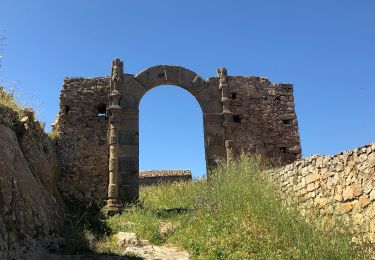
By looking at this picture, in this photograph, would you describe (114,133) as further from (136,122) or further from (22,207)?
(22,207)

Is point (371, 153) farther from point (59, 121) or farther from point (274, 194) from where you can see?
point (59, 121)

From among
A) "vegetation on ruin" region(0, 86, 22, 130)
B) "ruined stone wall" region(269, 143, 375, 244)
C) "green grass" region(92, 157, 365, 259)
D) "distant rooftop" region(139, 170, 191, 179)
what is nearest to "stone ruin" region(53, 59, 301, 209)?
"green grass" region(92, 157, 365, 259)

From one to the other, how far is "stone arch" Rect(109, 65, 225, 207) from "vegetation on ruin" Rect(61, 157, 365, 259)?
1.27 meters

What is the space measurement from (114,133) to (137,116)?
0.83m

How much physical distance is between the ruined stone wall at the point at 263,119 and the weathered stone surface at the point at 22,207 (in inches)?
234

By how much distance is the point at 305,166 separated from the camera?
7.46 metres

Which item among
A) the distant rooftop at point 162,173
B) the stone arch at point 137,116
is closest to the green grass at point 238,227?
the stone arch at point 137,116

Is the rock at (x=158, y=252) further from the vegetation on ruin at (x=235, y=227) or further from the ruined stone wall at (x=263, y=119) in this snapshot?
the ruined stone wall at (x=263, y=119)

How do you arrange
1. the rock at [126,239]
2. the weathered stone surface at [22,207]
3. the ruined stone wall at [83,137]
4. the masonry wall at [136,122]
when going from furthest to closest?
the masonry wall at [136,122] → the ruined stone wall at [83,137] → the rock at [126,239] → the weathered stone surface at [22,207]

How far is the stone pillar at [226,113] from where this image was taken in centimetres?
1174

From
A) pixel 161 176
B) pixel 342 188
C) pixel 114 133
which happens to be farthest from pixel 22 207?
pixel 161 176

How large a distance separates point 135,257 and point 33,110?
434 centimetres

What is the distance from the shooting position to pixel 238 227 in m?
6.61

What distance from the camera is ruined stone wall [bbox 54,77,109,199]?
11.1 m
